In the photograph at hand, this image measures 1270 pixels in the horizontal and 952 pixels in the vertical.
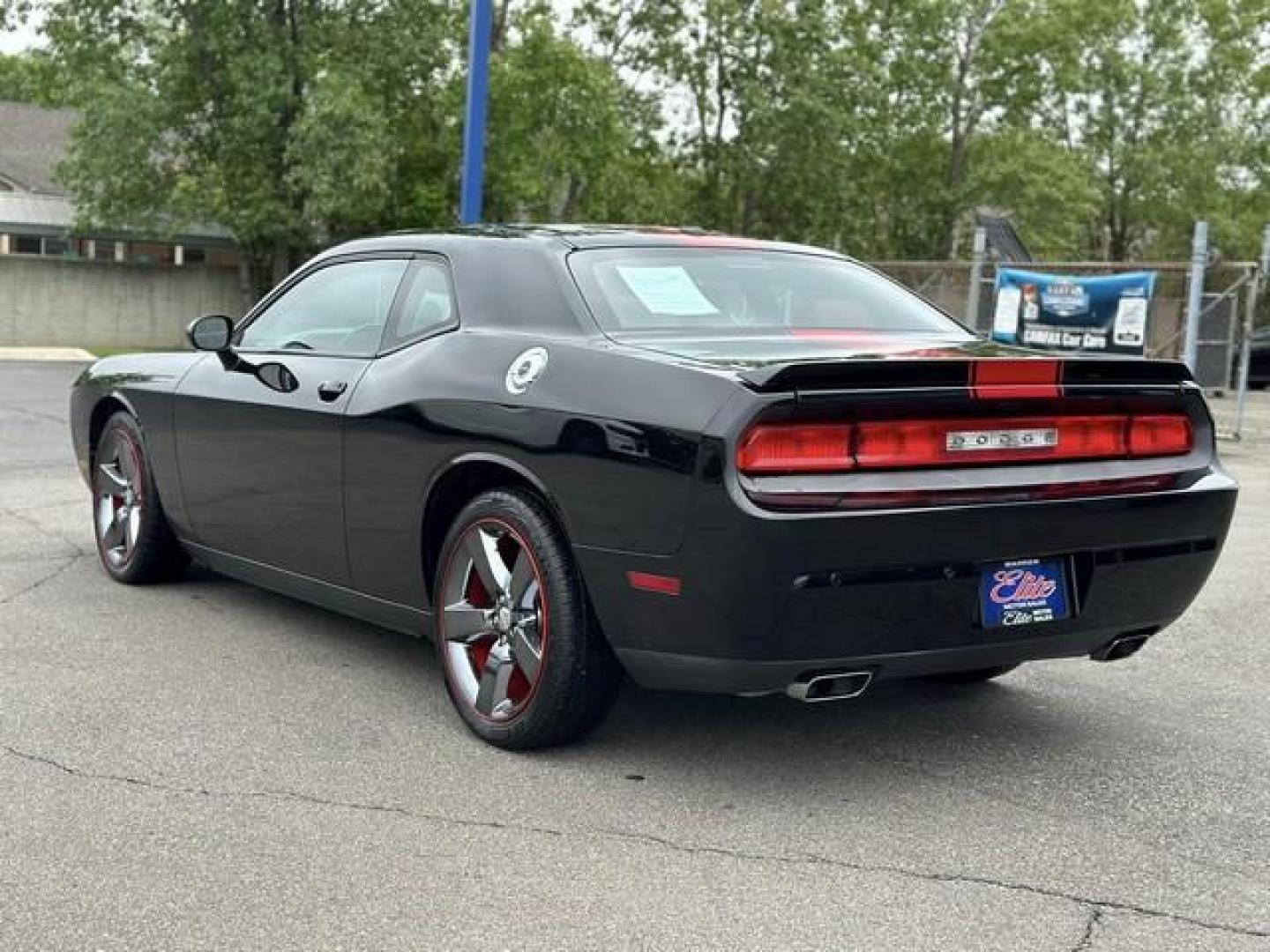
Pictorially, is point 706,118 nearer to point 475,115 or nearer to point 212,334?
point 475,115

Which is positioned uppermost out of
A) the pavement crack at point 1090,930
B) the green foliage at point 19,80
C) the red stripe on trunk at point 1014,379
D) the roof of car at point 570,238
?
the green foliage at point 19,80

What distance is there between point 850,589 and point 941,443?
46 centimetres

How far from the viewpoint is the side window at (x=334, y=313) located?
5195mm

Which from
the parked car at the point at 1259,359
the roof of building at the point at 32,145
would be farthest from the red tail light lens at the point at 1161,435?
the roof of building at the point at 32,145

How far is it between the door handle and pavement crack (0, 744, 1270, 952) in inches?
58.8

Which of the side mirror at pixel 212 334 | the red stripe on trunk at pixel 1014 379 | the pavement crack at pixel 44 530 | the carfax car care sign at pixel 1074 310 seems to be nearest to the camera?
the red stripe on trunk at pixel 1014 379

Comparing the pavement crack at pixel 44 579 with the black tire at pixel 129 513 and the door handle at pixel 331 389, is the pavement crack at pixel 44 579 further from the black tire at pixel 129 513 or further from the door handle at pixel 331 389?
the door handle at pixel 331 389

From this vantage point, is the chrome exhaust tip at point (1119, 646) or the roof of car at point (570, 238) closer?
the chrome exhaust tip at point (1119, 646)

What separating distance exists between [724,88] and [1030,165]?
334 inches

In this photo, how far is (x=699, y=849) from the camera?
360cm

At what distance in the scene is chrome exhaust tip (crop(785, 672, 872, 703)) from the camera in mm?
3824

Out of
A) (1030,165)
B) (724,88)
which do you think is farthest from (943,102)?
(724,88)

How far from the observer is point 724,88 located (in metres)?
34.9

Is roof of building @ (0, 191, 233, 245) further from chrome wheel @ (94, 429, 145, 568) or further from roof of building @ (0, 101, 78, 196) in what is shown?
chrome wheel @ (94, 429, 145, 568)
